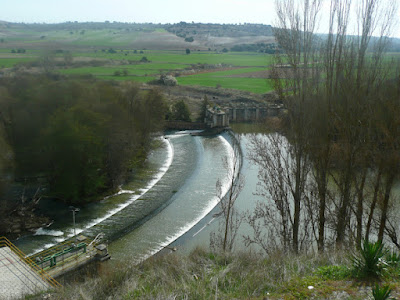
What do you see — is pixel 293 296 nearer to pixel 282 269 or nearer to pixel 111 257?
pixel 282 269

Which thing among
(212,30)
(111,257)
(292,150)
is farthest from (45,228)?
(212,30)

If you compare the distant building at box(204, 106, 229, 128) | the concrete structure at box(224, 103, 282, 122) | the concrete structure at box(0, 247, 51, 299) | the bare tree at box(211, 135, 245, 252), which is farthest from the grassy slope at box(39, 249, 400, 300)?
the concrete structure at box(224, 103, 282, 122)

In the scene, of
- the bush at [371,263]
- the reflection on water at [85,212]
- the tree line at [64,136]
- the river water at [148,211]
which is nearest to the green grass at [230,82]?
the river water at [148,211]

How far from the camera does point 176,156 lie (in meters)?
25.8

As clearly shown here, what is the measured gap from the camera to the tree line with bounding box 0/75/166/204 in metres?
16.9

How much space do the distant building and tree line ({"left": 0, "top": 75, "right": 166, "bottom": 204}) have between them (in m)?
13.5

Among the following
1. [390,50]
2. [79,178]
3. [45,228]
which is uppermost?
[390,50]

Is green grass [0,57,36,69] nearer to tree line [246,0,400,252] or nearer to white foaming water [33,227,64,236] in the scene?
white foaming water [33,227,64,236]

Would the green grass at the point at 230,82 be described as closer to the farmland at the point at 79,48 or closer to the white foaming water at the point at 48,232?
the farmland at the point at 79,48

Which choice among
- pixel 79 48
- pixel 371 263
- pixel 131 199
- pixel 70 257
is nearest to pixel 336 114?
pixel 371 263

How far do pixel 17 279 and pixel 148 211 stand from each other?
7.80 m

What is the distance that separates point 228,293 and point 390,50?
30.9 ft

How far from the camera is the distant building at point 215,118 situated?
34031mm

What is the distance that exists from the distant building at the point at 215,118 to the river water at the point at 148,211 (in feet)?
30.6
